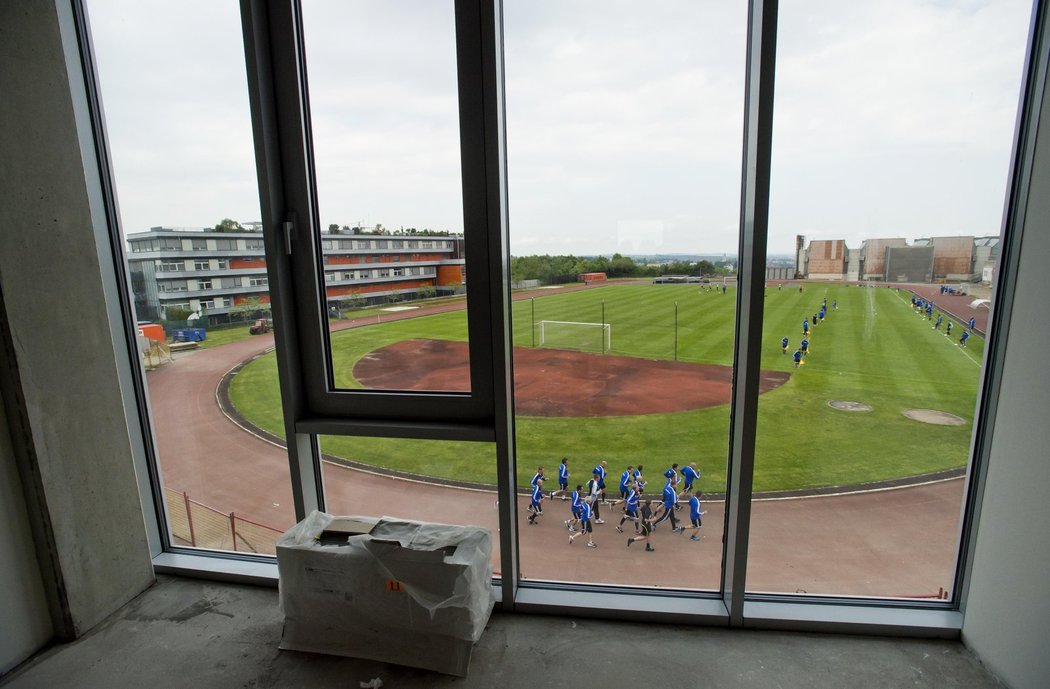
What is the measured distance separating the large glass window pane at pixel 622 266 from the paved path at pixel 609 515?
0.05 feet

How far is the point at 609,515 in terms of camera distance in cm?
182

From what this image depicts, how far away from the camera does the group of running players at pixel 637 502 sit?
1802mm

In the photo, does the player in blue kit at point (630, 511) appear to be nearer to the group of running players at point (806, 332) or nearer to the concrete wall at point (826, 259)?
the group of running players at point (806, 332)

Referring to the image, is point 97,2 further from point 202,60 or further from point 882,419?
point 882,419

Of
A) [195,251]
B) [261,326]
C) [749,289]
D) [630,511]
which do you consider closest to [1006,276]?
[749,289]

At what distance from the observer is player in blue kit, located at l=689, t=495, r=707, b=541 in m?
1.80

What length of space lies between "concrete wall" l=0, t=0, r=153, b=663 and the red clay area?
103 centimetres

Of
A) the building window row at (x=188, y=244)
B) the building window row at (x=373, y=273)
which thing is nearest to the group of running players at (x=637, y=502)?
the building window row at (x=373, y=273)

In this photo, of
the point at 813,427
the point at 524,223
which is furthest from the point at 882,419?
the point at 524,223

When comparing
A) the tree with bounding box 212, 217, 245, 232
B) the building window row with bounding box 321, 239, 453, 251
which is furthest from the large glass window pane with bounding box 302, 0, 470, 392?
the tree with bounding box 212, 217, 245, 232

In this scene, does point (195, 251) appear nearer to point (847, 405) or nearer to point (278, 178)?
point (278, 178)

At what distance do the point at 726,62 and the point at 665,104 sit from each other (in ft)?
0.71

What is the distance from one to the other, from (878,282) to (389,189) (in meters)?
1.74

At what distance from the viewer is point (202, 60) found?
1813 mm
